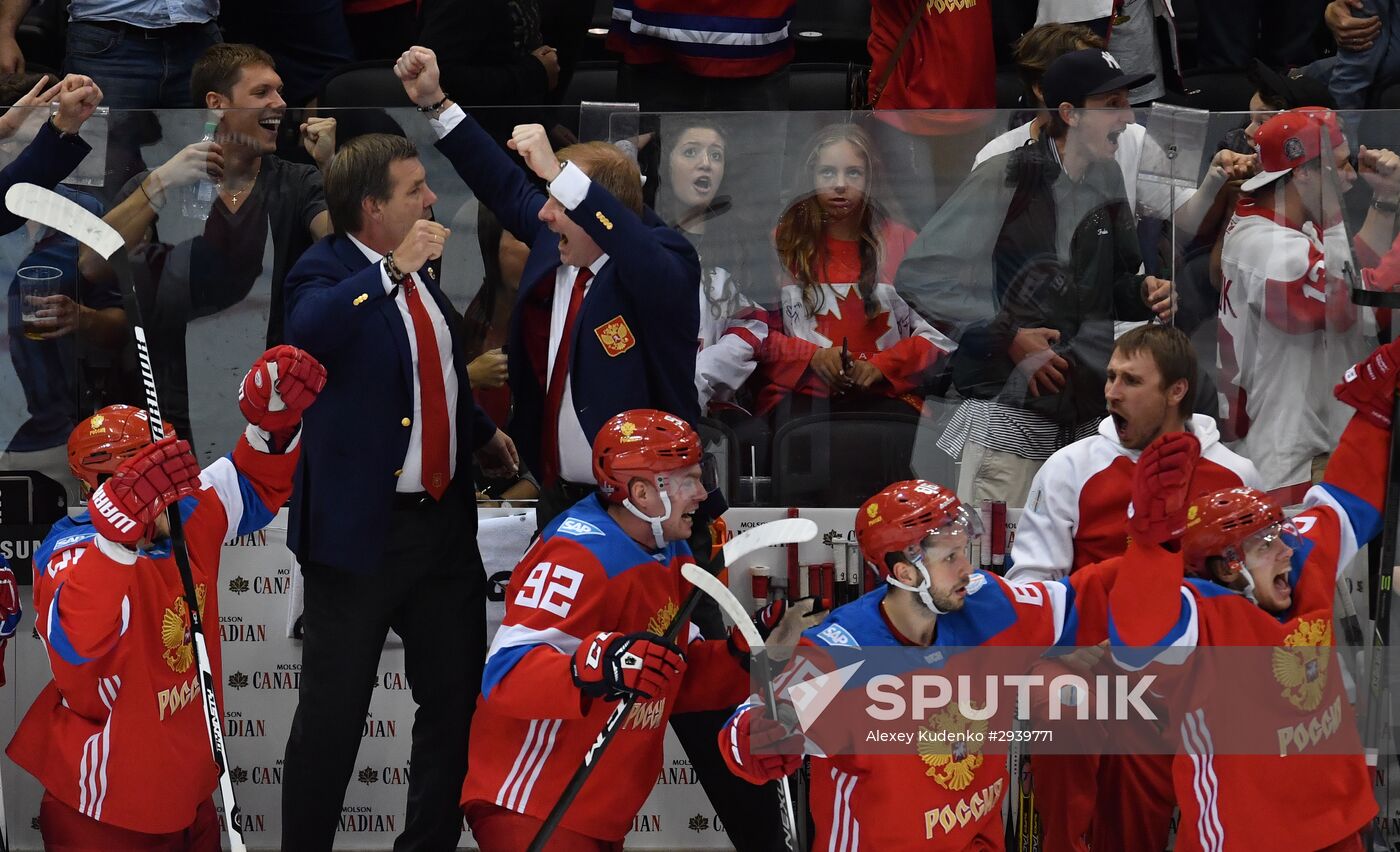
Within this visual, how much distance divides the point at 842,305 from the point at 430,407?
3.71ft

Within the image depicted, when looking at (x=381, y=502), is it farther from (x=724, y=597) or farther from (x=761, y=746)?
(x=761, y=746)

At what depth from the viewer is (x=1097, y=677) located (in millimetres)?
4207

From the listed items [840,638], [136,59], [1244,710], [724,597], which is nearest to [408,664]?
[724,597]

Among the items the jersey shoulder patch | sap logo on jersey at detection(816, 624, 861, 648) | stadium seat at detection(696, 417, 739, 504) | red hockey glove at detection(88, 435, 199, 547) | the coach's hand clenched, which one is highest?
the coach's hand clenched

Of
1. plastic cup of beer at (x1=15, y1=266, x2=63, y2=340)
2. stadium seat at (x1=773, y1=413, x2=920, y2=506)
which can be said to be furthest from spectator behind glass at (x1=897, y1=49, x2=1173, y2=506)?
plastic cup of beer at (x1=15, y1=266, x2=63, y2=340)

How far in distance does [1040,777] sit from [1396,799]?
2.99 ft

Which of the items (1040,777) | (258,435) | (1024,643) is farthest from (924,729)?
(258,435)

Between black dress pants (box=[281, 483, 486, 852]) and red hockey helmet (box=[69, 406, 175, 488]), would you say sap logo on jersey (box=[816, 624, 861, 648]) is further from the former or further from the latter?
red hockey helmet (box=[69, 406, 175, 488])

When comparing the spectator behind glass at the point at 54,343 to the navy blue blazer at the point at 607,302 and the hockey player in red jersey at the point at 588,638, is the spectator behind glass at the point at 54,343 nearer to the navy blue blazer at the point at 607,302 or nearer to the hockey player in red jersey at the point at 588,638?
the navy blue blazer at the point at 607,302

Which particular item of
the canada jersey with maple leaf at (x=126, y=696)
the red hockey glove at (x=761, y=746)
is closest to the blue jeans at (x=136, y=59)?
the canada jersey with maple leaf at (x=126, y=696)

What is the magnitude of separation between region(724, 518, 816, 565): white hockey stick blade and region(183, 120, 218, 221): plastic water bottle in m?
1.81

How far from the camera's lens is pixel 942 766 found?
13.0 ft

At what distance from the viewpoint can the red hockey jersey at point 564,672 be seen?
13.1 ft

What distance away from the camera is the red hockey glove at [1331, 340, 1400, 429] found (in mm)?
4371
